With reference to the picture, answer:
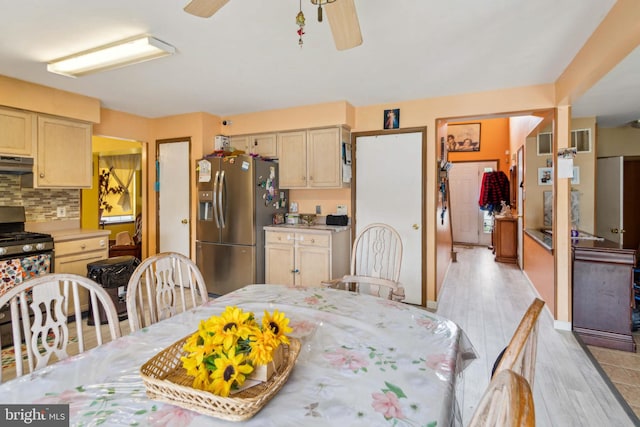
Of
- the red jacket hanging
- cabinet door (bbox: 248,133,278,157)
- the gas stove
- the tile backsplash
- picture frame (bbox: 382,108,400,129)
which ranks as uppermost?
picture frame (bbox: 382,108,400,129)

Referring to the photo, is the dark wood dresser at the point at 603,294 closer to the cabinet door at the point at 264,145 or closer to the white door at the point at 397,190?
the white door at the point at 397,190

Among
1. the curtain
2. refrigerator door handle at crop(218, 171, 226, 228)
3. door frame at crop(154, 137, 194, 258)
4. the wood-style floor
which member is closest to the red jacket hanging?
the wood-style floor

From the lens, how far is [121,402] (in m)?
0.89

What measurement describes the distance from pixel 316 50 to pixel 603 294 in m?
3.30

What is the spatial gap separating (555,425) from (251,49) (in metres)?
3.21

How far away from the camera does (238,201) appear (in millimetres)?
4027

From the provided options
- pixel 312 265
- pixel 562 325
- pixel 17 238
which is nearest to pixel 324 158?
pixel 312 265

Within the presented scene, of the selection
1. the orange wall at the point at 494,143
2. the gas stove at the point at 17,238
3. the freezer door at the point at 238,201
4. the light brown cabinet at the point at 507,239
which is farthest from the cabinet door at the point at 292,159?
the orange wall at the point at 494,143

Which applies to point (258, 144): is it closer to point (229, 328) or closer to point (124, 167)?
point (124, 167)

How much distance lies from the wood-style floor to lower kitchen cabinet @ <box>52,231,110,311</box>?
12.3 ft

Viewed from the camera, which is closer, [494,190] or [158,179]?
[158,179]

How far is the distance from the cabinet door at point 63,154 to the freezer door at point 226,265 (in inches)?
61.0

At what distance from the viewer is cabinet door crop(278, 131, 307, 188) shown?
4.13 meters

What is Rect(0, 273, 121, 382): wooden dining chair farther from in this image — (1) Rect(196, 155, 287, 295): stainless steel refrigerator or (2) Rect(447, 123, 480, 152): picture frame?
(2) Rect(447, 123, 480, 152): picture frame
